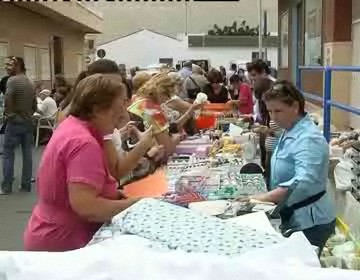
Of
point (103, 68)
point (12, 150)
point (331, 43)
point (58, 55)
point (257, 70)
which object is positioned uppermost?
point (331, 43)

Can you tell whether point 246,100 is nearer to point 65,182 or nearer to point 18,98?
point 18,98

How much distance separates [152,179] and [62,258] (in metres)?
3.31

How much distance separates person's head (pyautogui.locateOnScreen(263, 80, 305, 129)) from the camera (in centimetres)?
388

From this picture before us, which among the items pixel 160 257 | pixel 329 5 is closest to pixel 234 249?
pixel 160 257

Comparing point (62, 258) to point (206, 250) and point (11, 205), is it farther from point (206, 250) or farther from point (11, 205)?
point (11, 205)

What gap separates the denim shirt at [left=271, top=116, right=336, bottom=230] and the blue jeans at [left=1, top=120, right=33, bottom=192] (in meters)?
6.47

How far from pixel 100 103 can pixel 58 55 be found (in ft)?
90.7

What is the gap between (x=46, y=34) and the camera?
27.0 m

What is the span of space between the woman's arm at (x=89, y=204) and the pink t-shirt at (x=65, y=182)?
26 mm

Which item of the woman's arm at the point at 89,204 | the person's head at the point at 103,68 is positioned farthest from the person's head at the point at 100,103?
the person's head at the point at 103,68

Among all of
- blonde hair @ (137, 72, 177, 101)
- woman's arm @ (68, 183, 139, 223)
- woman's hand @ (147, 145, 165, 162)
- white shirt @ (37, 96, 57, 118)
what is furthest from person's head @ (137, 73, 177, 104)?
white shirt @ (37, 96, 57, 118)

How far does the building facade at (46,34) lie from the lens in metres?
20.9

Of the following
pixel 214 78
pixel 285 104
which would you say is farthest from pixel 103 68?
pixel 214 78

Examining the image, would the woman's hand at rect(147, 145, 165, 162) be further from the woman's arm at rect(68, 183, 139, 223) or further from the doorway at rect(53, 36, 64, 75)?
the doorway at rect(53, 36, 64, 75)
